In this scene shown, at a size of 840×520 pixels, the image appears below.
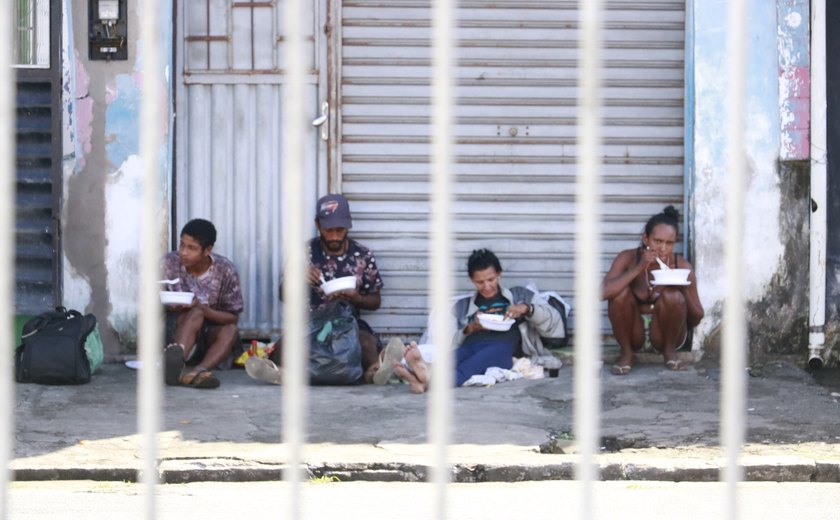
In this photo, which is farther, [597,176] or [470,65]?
[470,65]

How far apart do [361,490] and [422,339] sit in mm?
2913

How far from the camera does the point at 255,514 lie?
4.57 m

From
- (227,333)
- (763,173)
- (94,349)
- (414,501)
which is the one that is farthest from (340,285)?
(414,501)

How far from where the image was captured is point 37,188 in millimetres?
7676

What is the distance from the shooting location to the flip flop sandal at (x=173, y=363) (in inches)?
285

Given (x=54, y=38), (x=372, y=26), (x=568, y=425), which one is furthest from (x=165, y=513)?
(x=372, y=26)

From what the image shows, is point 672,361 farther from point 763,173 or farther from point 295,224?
point 295,224

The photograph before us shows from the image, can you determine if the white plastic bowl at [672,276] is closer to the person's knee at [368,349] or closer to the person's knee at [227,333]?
the person's knee at [368,349]

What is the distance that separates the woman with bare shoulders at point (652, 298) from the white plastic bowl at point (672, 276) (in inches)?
3.8

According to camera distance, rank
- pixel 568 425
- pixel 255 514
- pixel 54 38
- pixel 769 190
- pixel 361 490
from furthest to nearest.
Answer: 1. pixel 769 190
2. pixel 54 38
3. pixel 568 425
4. pixel 361 490
5. pixel 255 514

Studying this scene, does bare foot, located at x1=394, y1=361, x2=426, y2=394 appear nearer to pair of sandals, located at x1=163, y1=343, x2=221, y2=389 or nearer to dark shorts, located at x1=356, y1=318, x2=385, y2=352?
dark shorts, located at x1=356, y1=318, x2=385, y2=352

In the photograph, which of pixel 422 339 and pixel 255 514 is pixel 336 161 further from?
pixel 255 514

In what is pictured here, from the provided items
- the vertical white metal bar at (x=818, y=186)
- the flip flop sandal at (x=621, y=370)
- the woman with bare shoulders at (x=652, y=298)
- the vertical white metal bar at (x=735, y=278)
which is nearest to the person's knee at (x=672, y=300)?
the woman with bare shoulders at (x=652, y=298)

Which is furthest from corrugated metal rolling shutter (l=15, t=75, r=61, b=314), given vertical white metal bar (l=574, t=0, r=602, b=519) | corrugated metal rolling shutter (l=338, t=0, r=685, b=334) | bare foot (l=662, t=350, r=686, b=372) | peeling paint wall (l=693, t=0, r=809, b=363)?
vertical white metal bar (l=574, t=0, r=602, b=519)
